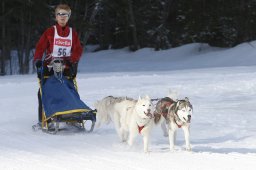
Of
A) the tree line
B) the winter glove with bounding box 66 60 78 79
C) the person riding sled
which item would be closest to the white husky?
the winter glove with bounding box 66 60 78 79

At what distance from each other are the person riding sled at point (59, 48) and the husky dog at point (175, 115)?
1.53 m

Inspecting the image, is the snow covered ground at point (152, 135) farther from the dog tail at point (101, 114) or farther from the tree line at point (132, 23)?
the tree line at point (132, 23)

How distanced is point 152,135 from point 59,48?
1.73m

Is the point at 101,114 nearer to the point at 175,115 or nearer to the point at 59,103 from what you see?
the point at 59,103

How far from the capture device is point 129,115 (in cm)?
588

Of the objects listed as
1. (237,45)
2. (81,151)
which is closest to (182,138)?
(81,151)

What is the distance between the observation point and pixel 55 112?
664 centimetres

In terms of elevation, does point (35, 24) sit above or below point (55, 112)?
above

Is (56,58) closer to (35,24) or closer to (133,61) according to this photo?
(35,24)

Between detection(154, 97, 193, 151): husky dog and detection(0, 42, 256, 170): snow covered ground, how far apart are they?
0.21m

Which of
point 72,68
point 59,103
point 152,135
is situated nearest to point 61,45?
point 72,68

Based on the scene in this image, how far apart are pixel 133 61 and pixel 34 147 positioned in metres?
18.9

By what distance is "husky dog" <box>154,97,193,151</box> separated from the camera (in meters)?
5.56

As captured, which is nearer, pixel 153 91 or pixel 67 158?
pixel 67 158
